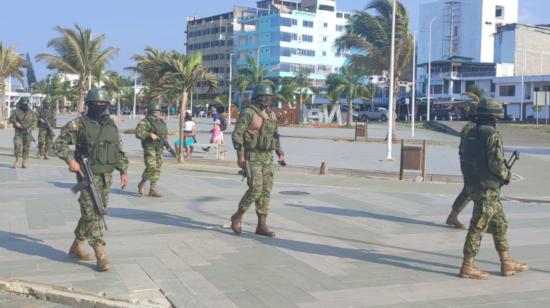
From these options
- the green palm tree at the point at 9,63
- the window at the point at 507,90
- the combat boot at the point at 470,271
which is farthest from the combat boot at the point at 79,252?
the window at the point at 507,90

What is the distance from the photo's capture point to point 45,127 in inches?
688

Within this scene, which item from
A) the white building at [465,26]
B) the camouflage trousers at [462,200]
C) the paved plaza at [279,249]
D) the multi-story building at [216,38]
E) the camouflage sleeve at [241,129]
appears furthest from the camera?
the multi-story building at [216,38]

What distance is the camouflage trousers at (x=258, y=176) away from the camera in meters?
7.34

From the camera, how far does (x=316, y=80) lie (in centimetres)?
10650

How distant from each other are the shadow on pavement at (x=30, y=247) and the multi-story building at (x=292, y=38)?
92382 mm

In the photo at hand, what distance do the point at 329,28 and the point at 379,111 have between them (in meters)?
41.7

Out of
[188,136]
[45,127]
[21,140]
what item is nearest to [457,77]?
[188,136]

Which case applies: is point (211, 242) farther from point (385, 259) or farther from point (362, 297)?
point (362, 297)

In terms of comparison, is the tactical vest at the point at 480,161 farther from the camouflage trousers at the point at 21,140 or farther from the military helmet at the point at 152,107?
the camouflage trousers at the point at 21,140

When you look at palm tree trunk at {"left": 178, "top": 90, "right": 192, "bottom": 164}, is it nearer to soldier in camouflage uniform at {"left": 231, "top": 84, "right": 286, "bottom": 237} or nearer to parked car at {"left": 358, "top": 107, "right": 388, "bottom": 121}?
soldier in camouflage uniform at {"left": 231, "top": 84, "right": 286, "bottom": 237}

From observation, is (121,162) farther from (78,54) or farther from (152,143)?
(78,54)

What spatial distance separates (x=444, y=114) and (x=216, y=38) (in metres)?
66.7

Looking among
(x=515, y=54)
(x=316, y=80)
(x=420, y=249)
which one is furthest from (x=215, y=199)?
(x=316, y=80)

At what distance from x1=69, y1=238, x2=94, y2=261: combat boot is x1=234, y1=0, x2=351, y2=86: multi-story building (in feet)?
306
